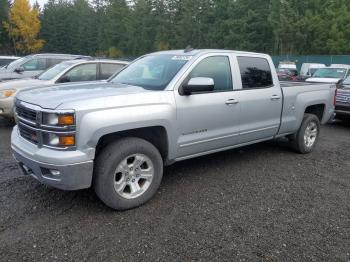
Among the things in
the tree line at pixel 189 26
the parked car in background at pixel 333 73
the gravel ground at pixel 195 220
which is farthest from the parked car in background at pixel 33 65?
the tree line at pixel 189 26

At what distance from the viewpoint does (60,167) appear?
11.0 ft

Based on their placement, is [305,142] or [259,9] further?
[259,9]

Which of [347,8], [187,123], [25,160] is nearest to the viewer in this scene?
[25,160]

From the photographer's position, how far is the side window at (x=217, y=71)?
15.0ft

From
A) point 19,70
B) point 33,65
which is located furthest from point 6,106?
point 33,65

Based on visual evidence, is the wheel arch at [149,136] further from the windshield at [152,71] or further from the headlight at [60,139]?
the windshield at [152,71]

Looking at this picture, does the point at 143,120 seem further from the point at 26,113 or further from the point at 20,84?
the point at 20,84

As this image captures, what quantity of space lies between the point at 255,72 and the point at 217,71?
2.87 feet

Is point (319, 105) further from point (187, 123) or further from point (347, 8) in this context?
point (347, 8)

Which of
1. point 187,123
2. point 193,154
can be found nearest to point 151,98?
point 187,123

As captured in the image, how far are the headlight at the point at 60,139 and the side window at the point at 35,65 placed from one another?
864 cm

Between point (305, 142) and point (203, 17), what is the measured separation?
2070 inches

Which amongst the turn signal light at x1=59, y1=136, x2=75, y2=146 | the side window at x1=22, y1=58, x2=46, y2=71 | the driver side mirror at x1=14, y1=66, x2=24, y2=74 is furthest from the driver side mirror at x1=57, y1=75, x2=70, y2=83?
the turn signal light at x1=59, y1=136, x2=75, y2=146

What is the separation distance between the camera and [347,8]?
41969mm
